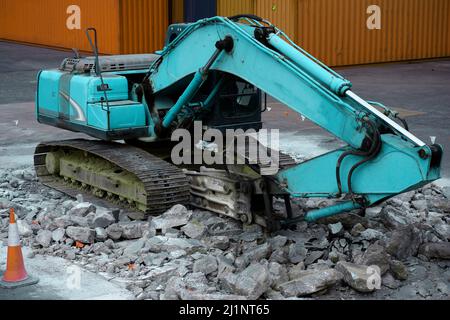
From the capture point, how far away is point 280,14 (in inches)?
875

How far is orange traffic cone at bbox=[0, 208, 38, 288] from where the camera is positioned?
23.3 feet

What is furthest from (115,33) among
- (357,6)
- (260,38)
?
(260,38)

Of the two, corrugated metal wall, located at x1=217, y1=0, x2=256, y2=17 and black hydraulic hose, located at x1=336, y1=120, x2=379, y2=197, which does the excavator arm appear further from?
corrugated metal wall, located at x1=217, y1=0, x2=256, y2=17

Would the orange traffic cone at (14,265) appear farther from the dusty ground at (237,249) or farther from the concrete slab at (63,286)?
the dusty ground at (237,249)

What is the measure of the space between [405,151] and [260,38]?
194 cm

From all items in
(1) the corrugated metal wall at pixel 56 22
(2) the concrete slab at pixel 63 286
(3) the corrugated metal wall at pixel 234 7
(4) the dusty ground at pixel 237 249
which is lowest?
(2) the concrete slab at pixel 63 286

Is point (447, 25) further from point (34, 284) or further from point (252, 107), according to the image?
point (34, 284)

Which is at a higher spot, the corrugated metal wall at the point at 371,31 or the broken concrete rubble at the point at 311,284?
the corrugated metal wall at the point at 371,31

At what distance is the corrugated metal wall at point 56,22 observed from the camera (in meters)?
25.0

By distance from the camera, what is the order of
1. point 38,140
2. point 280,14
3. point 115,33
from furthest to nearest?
point 115,33 → point 280,14 → point 38,140

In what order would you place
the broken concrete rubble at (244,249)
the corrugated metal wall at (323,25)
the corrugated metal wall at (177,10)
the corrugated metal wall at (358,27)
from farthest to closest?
1. the corrugated metal wall at (177,10)
2. the corrugated metal wall at (323,25)
3. the corrugated metal wall at (358,27)
4. the broken concrete rubble at (244,249)

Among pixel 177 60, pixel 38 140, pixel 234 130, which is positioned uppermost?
pixel 177 60

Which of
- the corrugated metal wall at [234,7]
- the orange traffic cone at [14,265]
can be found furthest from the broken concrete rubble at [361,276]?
the corrugated metal wall at [234,7]
